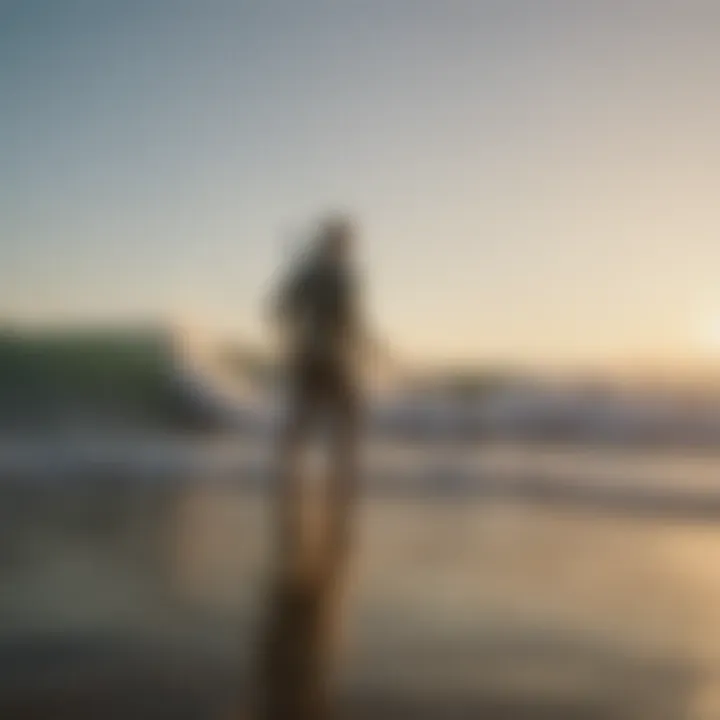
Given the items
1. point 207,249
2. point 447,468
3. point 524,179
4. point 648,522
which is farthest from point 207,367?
point 648,522

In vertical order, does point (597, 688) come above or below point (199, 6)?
below

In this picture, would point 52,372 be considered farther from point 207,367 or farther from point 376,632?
point 376,632

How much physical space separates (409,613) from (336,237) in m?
0.44

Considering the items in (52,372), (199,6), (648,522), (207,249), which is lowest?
(648,522)

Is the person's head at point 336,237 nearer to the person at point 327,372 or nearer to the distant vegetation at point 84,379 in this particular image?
the person at point 327,372

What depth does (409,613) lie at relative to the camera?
3.89ft

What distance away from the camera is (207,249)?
123 centimetres

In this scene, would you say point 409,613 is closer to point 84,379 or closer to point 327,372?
point 327,372

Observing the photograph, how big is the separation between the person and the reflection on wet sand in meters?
0.04

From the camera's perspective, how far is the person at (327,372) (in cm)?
117

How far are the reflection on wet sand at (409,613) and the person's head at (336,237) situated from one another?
A: 11.4 inches

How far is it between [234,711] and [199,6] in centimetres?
83

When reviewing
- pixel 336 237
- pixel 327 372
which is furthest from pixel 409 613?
pixel 336 237

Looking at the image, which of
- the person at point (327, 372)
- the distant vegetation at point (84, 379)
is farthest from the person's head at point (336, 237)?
the distant vegetation at point (84, 379)
